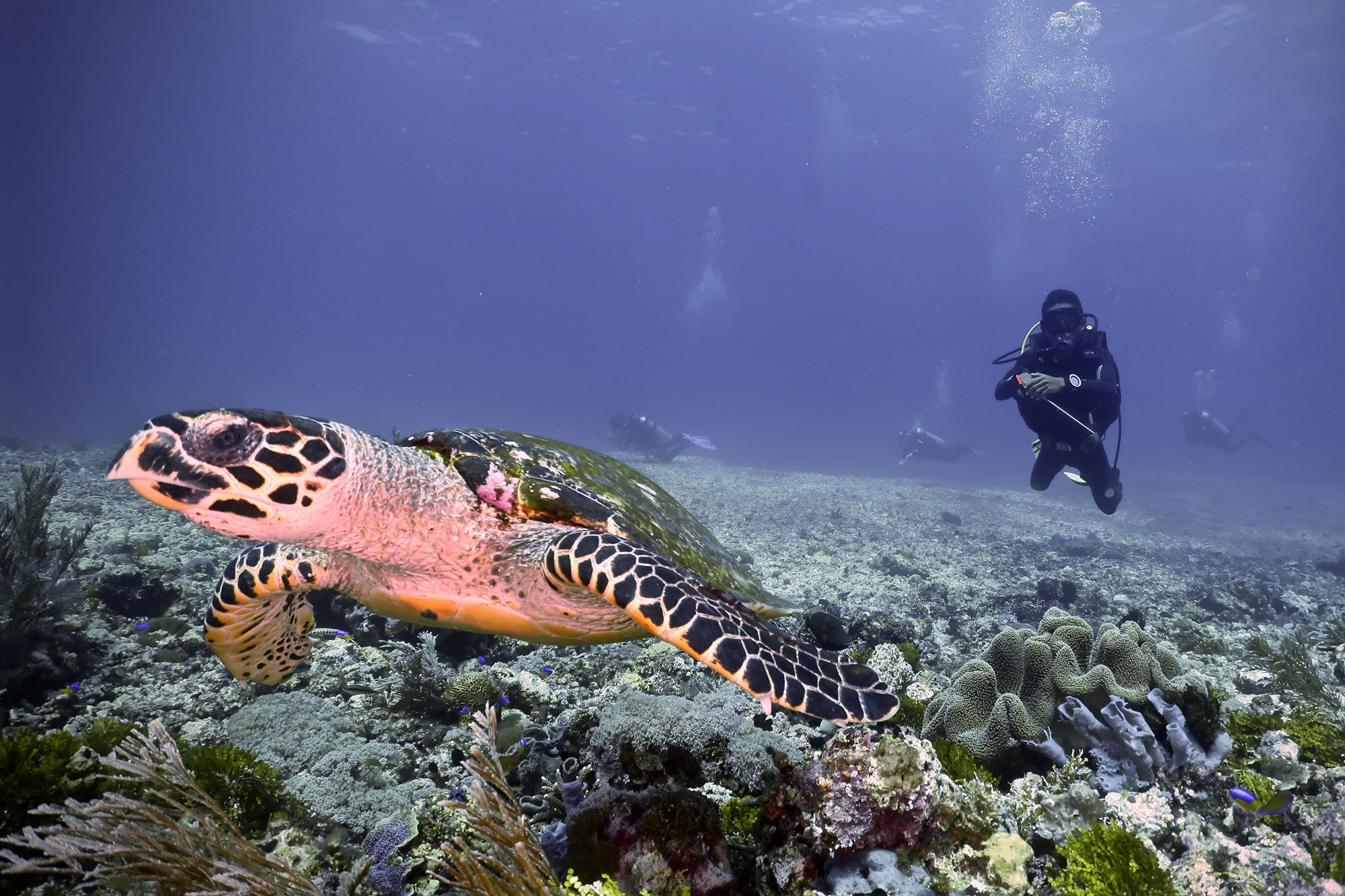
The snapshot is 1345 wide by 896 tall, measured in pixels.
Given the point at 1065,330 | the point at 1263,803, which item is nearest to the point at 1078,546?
the point at 1065,330

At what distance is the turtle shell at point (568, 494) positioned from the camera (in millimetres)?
2867

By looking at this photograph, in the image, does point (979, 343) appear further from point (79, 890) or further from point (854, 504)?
point (79, 890)

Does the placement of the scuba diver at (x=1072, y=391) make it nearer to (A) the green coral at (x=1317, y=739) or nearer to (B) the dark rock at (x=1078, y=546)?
(B) the dark rock at (x=1078, y=546)

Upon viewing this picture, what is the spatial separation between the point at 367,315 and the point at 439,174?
213 ft

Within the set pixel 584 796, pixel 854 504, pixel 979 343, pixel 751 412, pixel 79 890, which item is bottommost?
pixel 79 890

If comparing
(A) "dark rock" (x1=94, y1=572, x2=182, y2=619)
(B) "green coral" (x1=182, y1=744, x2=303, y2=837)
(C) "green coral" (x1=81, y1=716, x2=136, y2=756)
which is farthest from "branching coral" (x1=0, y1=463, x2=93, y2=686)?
(B) "green coral" (x1=182, y1=744, x2=303, y2=837)

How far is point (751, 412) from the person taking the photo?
91625 mm

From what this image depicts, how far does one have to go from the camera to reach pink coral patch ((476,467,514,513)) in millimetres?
2834

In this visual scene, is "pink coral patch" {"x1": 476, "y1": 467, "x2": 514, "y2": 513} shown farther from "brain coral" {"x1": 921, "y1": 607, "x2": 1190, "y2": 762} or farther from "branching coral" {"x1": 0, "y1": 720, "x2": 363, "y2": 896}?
"brain coral" {"x1": 921, "y1": 607, "x2": 1190, "y2": 762}

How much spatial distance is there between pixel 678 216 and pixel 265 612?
348 ft

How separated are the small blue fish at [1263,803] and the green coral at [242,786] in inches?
146

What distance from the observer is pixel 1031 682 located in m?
2.78

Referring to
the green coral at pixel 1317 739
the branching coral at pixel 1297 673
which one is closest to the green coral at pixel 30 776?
the green coral at pixel 1317 739

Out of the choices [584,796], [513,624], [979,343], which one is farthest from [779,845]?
[979,343]
